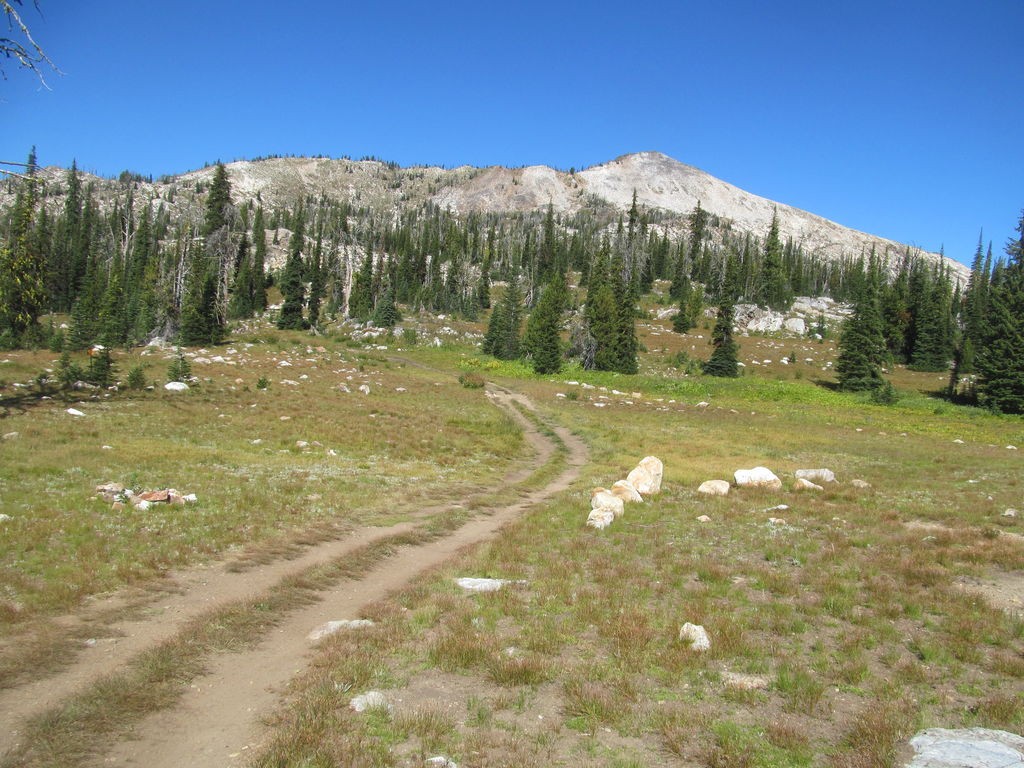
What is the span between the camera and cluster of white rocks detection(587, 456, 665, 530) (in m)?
16.4

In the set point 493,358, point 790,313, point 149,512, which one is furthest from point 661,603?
point 790,313

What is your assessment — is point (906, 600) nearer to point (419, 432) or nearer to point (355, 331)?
point (419, 432)

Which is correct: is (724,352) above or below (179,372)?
above

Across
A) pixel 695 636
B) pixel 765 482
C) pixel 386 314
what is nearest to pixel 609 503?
pixel 765 482

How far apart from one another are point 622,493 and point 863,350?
5607cm

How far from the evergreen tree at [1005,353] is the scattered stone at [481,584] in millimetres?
60576

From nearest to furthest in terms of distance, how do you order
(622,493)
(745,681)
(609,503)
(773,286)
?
(745,681)
(609,503)
(622,493)
(773,286)

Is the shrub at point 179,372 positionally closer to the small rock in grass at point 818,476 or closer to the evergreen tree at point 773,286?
the small rock in grass at point 818,476

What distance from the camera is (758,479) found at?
70.8ft

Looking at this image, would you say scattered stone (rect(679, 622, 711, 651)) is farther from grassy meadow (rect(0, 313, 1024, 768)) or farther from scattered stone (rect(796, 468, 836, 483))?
scattered stone (rect(796, 468, 836, 483))

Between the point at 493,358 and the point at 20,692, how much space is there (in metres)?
67.1

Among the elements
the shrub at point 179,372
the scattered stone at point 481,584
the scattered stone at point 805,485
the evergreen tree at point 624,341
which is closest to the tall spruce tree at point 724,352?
the evergreen tree at point 624,341

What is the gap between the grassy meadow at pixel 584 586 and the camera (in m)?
6.36

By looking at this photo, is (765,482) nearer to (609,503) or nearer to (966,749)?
(609,503)
